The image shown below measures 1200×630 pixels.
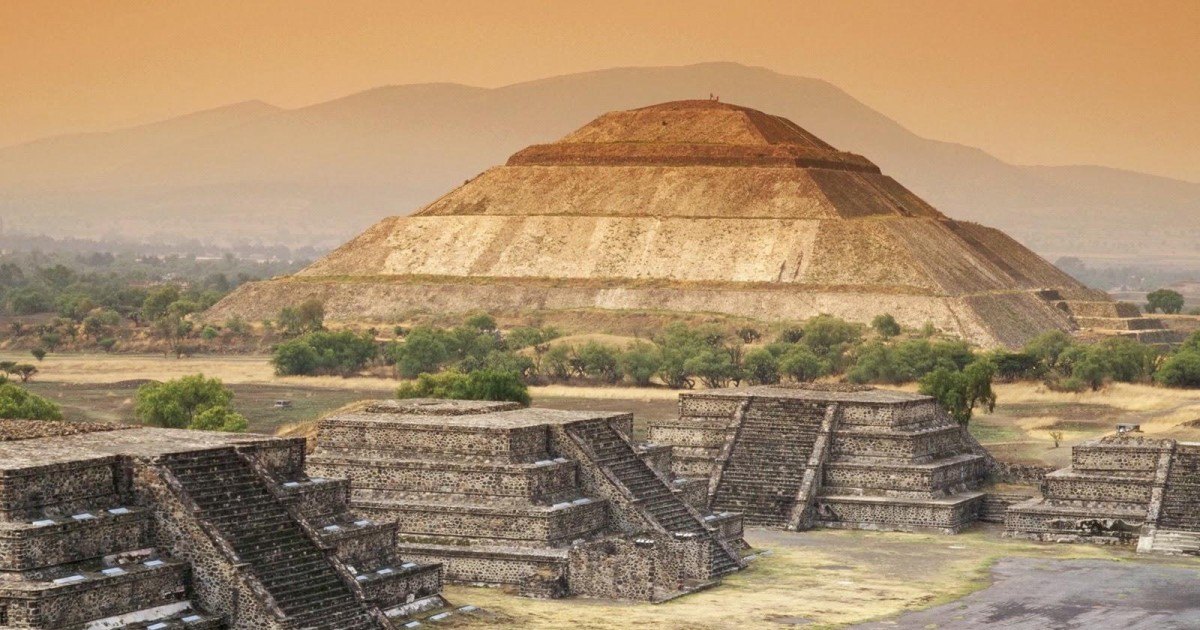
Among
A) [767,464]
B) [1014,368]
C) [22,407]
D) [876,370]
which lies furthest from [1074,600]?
[876,370]

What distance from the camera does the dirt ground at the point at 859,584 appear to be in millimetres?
39188

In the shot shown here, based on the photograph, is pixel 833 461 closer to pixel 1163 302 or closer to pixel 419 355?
pixel 419 355

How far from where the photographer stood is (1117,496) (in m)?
52.5

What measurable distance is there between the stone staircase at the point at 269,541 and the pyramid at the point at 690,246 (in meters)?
96.0

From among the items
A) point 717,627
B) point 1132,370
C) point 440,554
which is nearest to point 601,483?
point 440,554

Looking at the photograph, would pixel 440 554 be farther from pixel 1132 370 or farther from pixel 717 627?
pixel 1132 370

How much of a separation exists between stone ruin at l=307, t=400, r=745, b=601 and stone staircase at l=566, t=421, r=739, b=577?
1.5 inches

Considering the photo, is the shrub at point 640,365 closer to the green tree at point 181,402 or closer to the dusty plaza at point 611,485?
the dusty plaza at point 611,485

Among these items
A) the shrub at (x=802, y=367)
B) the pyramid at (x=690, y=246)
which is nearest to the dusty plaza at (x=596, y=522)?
the shrub at (x=802, y=367)

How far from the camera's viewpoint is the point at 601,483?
148 feet

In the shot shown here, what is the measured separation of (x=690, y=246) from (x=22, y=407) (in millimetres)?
96916

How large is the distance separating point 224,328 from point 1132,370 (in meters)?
68.4

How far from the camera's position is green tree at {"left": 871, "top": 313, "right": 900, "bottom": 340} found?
412 feet

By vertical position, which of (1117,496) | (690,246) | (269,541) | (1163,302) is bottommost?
(1117,496)
